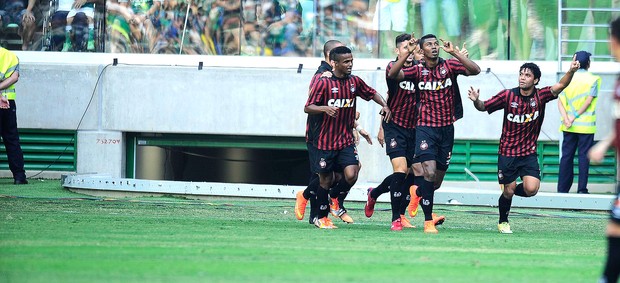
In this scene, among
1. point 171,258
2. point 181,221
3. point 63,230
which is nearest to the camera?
point 171,258

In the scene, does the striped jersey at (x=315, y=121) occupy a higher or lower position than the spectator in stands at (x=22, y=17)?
lower

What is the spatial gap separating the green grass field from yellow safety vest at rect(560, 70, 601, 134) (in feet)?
12.1

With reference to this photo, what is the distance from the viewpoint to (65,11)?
2116 centimetres

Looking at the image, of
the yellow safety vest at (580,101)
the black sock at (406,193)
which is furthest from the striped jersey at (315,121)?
the yellow safety vest at (580,101)

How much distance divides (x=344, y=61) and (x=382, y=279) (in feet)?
17.5

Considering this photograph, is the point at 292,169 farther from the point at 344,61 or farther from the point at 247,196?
the point at 344,61

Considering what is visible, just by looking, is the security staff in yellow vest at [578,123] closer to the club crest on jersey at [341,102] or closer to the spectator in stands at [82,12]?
the club crest on jersey at [341,102]

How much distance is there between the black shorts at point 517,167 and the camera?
1294cm

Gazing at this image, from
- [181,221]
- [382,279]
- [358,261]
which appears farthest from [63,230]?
[382,279]

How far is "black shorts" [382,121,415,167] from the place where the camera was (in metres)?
13.6

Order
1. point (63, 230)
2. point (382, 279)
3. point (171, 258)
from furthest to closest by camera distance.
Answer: point (63, 230), point (171, 258), point (382, 279)

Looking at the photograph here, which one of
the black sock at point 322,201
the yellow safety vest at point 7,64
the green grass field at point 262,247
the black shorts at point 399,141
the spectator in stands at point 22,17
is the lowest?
the green grass field at point 262,247

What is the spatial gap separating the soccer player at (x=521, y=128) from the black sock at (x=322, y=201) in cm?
181

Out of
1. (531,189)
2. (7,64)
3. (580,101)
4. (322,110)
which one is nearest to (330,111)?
(322,110)
